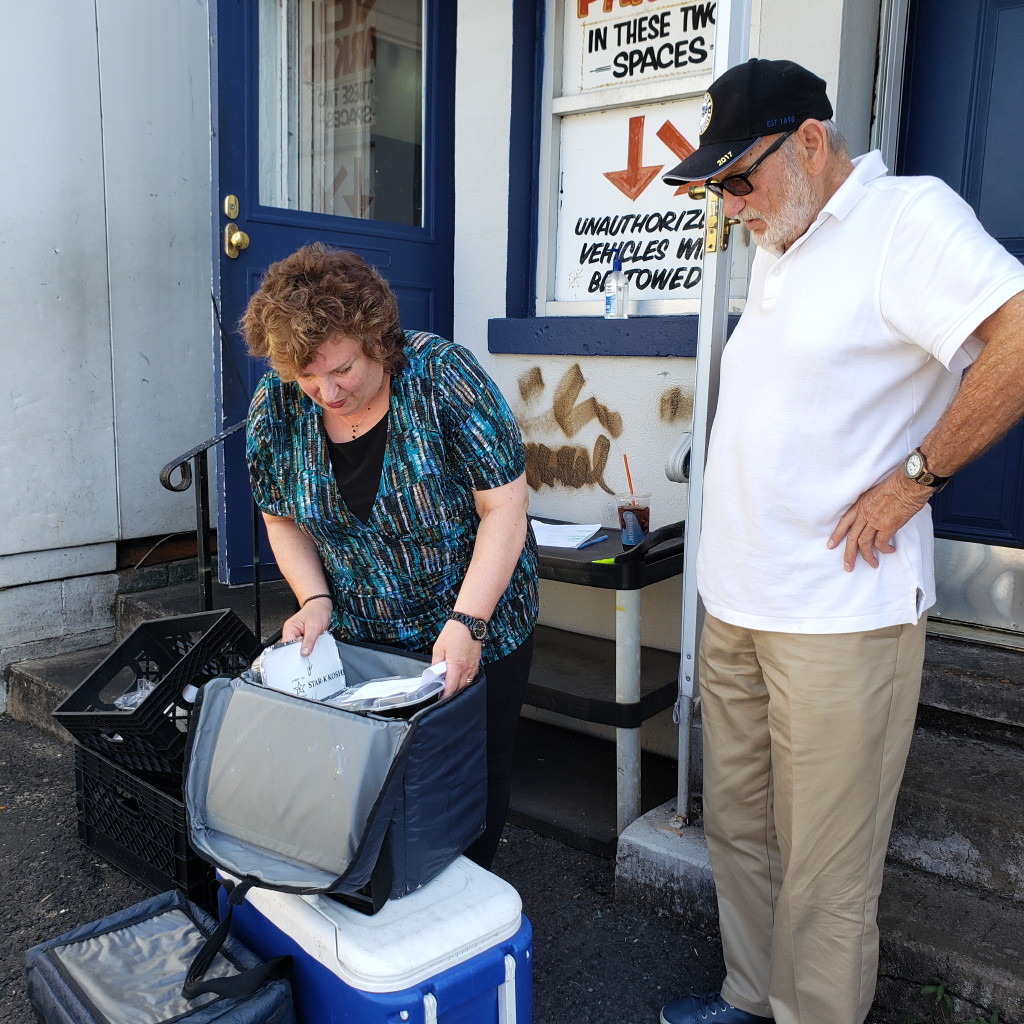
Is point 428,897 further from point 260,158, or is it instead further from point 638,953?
point 260,158

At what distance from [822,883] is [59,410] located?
12.0 ft

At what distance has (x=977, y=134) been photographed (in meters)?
3.09

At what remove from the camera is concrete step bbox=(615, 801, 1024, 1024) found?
2174mm

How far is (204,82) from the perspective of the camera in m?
4.57

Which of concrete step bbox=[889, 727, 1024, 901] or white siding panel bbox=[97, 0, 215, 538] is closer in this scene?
concrete step bbox=[889, 727, 1024, 901]

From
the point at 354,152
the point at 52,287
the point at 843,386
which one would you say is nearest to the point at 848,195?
the point at 843,386

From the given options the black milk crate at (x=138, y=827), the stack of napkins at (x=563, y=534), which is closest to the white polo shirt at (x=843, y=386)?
the stack of napkins at (x=563, y=534)

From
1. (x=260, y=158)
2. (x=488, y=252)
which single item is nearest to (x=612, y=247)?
(x=488, y=252)

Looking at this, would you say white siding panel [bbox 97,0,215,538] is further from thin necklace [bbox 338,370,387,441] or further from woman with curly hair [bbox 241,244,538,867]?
thin necklace [bbox 338,370,387,441]

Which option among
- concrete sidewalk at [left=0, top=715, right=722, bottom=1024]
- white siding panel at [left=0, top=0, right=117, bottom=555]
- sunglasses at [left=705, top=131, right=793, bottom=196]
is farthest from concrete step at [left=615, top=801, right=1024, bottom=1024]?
white siding panel at [left=0, top=0, right=117, bottom=555]

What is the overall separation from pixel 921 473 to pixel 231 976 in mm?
1571

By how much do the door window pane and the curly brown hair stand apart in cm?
266

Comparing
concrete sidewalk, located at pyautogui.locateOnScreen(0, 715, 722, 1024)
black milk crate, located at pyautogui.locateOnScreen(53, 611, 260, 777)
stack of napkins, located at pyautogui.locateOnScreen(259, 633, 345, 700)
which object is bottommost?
concrete sidewalk, located at pyautogui.locateOnScreen(0, 715, 722, 1024)

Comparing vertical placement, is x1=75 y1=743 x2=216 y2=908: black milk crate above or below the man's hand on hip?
below
